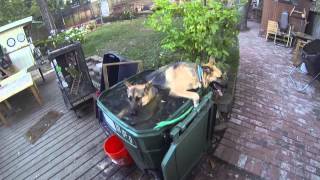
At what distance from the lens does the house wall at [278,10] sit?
8.68m

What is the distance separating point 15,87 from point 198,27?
4850 millimetres

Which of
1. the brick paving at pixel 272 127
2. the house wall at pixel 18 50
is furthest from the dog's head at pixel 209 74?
the house wall at pixel 18 50

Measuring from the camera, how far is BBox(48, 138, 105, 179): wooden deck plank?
13.0ft

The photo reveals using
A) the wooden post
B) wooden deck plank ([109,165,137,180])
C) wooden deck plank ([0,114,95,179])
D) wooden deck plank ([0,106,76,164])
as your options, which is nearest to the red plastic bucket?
wooden deck plank ([109,165,137,180])

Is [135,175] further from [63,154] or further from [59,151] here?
[59,151]

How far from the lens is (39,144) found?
191 inches

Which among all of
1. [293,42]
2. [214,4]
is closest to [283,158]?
[214,4]

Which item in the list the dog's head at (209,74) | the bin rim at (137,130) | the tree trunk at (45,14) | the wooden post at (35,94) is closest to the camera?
the bin rim at (137,130)

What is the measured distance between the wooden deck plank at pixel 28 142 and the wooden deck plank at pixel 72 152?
77 cm

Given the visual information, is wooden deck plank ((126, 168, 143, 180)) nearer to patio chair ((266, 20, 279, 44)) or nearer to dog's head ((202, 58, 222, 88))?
dog's head ((202, 58, 222, 88))

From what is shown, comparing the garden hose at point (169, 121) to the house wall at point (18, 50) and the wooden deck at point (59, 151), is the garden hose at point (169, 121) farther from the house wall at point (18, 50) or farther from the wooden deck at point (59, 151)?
the house wall at point (18, 50)

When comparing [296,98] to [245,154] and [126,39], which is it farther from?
[126,39]

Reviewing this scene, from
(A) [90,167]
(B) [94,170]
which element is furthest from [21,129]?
(B) [94,170]

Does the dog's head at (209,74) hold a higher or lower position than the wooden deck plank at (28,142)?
higher
